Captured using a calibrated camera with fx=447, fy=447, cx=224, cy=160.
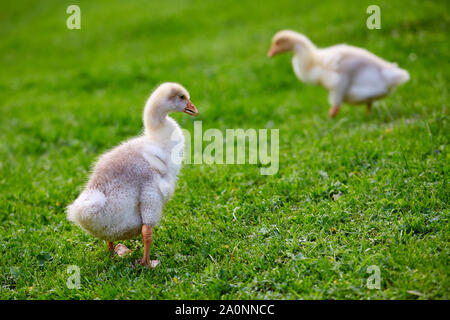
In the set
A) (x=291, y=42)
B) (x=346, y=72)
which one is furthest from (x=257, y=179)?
(x=291, y=42)

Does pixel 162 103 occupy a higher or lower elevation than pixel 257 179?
higher

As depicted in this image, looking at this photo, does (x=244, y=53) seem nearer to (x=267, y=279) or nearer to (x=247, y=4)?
(x=247, y=4)

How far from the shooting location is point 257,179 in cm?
583

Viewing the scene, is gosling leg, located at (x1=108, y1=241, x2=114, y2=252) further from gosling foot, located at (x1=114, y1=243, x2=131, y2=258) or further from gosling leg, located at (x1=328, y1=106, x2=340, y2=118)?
gosling leg, located at (x1=328, y1=106, x2=340, y2=118)

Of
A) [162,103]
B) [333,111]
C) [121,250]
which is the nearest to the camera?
[162,103]

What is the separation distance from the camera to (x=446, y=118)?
6441 mm

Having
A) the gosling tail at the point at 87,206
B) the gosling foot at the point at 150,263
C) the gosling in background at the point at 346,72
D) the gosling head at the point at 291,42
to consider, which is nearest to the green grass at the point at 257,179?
the gosling foot at the point at 150,263

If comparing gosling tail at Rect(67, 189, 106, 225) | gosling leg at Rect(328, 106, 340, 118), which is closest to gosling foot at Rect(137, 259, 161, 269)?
gosling tail at Rect(67, 189, 106, 225)

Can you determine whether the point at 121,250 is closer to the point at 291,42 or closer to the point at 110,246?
the point at 110,246

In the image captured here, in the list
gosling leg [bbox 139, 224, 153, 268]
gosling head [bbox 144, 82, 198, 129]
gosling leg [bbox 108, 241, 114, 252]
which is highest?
gosling head [bbox 144, 82, 198, 129]

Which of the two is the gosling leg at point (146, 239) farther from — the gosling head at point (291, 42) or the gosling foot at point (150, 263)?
the gosling head at point (291, 42)

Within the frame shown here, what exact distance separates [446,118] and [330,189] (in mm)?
2504

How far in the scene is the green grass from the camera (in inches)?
157
